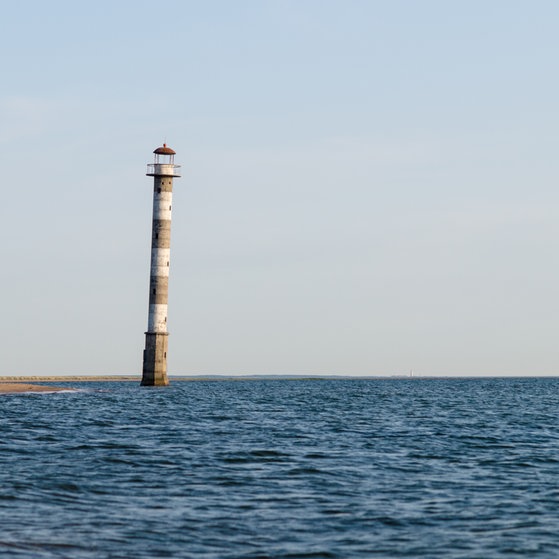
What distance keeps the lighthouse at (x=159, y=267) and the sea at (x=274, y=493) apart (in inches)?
1896

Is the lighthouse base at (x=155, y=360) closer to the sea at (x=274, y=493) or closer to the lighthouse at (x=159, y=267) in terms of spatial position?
the lighthouse at (x=159, y=267)

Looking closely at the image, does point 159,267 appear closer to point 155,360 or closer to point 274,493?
point 155,360

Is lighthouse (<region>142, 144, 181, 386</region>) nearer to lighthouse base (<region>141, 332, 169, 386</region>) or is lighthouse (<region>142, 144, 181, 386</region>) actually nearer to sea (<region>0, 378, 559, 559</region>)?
lighthouse base (<region>141, 332, 169, 386</region>)

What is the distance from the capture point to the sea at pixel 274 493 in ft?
52.8

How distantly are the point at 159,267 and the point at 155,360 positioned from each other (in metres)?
8.38

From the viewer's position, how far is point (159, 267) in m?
88.6

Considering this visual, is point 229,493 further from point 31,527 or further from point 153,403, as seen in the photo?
point 153,403

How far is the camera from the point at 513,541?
16.5 meters

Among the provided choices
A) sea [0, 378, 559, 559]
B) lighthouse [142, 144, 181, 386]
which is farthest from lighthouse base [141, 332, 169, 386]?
sea [0, 378, 559, 559]

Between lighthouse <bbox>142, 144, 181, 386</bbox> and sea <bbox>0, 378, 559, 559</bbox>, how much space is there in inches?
1896

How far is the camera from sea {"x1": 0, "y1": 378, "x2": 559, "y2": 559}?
16094 mm

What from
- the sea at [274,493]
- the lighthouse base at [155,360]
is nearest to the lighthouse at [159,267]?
the lighthouse base at [155,360]

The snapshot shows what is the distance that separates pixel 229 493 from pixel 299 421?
25752 mm

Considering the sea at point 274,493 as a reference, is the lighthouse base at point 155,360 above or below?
above
